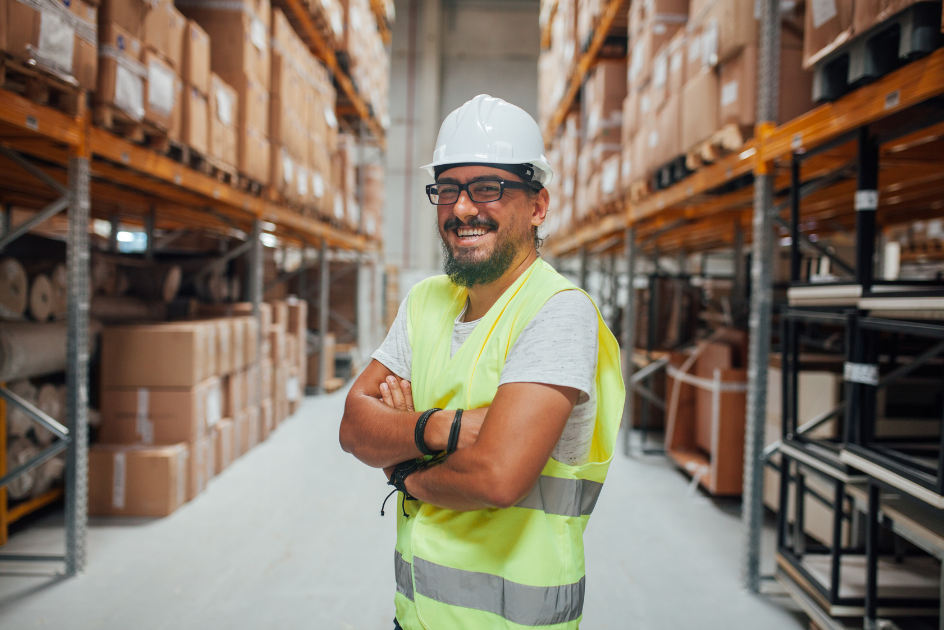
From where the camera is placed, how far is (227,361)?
16.3ft

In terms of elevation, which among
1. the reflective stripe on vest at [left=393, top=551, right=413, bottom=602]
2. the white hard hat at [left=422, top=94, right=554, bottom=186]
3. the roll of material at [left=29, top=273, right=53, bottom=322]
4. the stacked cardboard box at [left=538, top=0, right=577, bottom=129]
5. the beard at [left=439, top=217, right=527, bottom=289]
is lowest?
the reflective stripe on vest at [left=393, top=551, right=413, bottom=602]

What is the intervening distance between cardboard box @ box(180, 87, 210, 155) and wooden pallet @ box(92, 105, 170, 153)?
20 centimetres

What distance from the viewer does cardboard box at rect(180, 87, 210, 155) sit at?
3.88 m

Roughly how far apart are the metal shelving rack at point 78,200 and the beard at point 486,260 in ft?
7.99

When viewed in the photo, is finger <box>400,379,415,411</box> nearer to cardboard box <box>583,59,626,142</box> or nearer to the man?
the man

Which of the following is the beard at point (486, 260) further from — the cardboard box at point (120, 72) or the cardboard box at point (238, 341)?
the cardboard box at point (238, 341)

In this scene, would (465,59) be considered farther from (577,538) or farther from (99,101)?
(577,538)

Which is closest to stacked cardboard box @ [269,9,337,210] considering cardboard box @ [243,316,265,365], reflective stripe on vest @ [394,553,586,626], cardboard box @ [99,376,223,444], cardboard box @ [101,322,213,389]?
cardboard box @ [243,316,265,365]

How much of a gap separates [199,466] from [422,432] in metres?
3.78

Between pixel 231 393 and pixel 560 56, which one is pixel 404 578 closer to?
pixel 231 393

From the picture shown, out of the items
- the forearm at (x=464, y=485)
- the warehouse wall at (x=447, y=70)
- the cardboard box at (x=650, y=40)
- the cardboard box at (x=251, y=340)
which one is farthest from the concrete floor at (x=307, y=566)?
the warehouse wall at (x=447, y=70)

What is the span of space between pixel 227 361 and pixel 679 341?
4604mm

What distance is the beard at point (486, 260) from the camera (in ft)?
4.43

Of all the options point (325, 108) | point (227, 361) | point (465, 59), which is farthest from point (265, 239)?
point (465, 59)
